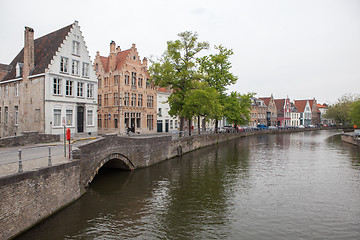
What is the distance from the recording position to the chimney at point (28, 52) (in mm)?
25922

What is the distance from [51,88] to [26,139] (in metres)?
8.58

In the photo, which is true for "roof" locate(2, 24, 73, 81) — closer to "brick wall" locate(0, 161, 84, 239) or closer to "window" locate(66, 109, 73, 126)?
"window" locate(66, 109, 73, 126)

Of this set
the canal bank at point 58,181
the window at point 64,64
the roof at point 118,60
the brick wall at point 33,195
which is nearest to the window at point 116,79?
the roof at point 118,60

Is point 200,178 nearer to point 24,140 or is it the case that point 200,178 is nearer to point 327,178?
point 327,178

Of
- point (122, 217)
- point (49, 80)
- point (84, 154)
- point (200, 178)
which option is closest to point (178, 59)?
point (49, 80)

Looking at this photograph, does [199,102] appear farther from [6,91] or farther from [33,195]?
[6,91]

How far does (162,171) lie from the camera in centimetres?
2128

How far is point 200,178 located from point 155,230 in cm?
890

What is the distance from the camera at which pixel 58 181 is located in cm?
1163

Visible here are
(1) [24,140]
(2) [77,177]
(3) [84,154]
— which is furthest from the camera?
(1) [24,140]

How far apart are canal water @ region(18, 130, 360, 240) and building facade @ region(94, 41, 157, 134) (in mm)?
19423

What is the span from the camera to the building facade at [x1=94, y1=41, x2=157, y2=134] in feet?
128

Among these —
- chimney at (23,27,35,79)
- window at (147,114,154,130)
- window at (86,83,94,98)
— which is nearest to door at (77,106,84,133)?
window at (86,83,94,98)

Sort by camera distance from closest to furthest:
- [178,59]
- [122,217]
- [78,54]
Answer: [122,217] → [78,54] → [178,59]
